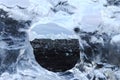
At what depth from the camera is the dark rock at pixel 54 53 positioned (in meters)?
1.41

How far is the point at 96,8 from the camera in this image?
1.49 meters

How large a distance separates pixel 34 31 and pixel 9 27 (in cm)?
12

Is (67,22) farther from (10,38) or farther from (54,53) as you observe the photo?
(10,38)

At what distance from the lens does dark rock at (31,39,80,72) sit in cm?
141

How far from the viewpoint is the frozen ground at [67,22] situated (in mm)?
1421

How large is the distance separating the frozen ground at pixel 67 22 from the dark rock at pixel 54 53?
2 centimetres

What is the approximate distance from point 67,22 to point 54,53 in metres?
0.16

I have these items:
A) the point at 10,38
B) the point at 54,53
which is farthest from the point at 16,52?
the point at 54,53

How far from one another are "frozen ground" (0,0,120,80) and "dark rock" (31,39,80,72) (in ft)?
0.08

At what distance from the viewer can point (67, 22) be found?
145 centimetres

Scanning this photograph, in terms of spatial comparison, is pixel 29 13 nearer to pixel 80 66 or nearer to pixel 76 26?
pixel 76 26

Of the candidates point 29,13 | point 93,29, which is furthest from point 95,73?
point 29,13

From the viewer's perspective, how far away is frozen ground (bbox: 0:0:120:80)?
55.9 inches

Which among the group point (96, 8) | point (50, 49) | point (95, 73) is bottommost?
point (95, 73)
